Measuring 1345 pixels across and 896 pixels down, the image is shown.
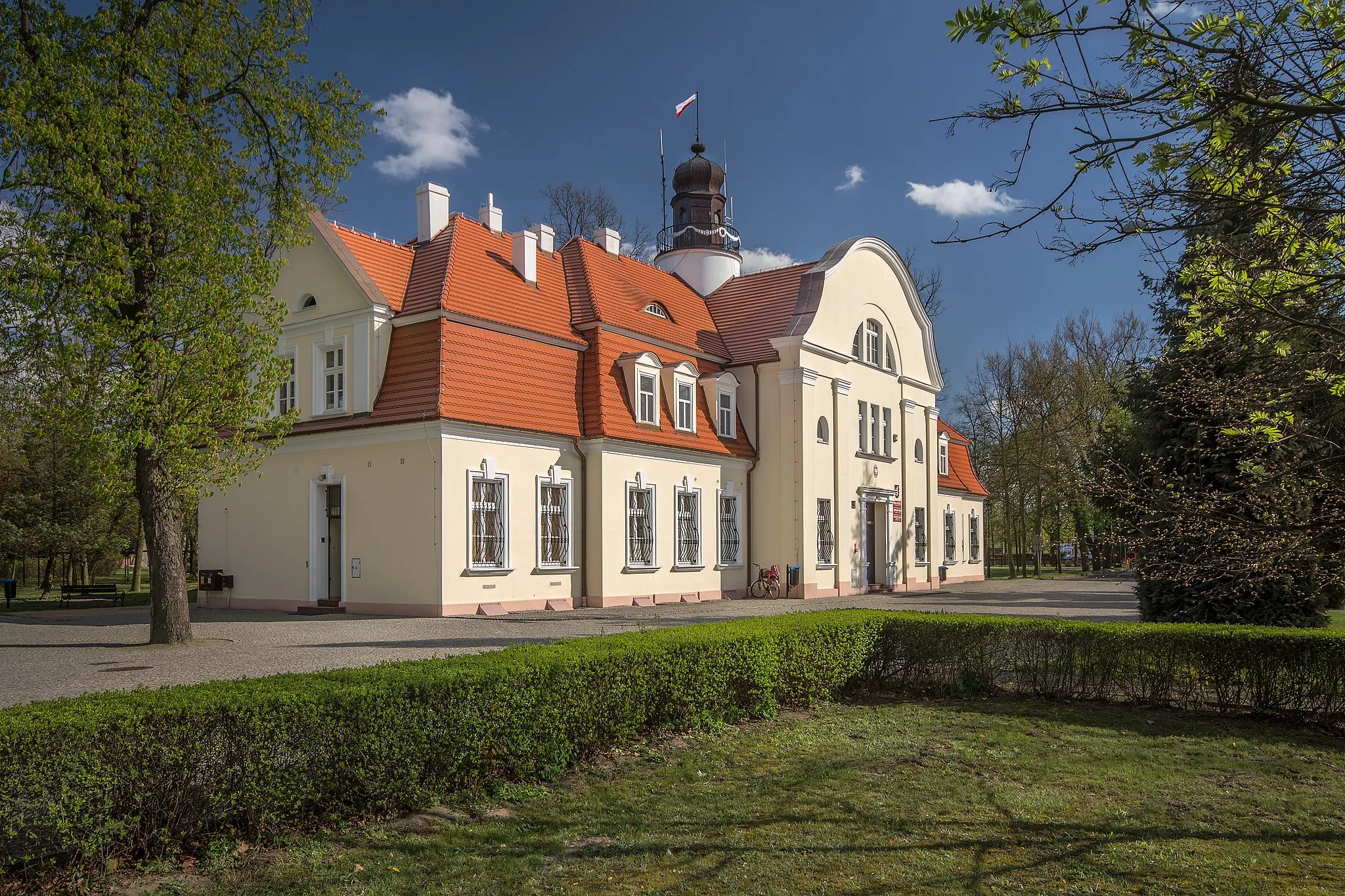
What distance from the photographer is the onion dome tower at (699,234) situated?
3297 centimetres

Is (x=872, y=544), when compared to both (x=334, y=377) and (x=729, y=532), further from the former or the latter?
(x=334, y=377)

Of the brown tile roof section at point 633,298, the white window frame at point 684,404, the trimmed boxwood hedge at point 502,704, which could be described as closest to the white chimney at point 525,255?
the brown tile roof section at point 633,298

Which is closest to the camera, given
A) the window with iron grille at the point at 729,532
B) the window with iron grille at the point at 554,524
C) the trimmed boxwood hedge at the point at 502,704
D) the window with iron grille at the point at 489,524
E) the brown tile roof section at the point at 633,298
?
the trimmed boxwood hedge at the point at 502,704

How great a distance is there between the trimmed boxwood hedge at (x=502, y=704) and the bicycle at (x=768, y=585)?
47.4 feet

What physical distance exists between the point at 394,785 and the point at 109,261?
33.0 feet

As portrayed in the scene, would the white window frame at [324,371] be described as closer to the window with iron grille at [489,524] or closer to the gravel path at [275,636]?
the window with iron grille at [489,524]

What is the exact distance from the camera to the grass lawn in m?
5.36

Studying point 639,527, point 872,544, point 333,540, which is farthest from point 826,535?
point 333,540

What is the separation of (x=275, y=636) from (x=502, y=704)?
Answer: 10.2 meters

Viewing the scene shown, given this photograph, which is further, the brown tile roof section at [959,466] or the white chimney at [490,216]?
the brown tile roof section at [959,466]

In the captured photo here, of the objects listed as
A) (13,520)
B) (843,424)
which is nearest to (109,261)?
(843,424)

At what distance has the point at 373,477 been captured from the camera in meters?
20.5

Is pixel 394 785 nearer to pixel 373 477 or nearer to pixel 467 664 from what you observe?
pixel 467 664

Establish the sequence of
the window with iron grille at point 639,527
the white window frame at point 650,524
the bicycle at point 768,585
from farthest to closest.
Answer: the bicycle at point 768,585
the window with iron grille at point 639,527
the white window frame at point 650,524
